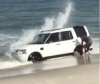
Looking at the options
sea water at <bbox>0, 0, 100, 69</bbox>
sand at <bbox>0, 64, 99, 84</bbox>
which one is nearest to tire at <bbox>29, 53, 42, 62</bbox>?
sea water at <bbox>0, 0, 100, 69</bbox>

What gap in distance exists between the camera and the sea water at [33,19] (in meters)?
28.2

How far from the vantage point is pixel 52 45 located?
22094 millimetres

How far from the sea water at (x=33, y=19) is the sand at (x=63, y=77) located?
14.1 feet

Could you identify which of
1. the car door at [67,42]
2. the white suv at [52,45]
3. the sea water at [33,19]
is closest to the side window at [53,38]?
the white suv at [52,45]

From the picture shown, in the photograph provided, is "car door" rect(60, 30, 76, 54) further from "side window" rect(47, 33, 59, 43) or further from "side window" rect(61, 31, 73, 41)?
"side window" rect(47, 33, 59, 43)

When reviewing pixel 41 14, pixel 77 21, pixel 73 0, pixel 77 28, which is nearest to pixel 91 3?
pixel 73 0

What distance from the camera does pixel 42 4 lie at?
5928 cm

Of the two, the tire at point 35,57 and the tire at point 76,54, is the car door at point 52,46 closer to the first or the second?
the tire at point 35,57

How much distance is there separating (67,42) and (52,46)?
77 cm

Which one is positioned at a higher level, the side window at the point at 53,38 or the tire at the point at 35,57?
the side window at the point at 53,38

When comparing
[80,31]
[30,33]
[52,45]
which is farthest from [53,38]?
[30,33]

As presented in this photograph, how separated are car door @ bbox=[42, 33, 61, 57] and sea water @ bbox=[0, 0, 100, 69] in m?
1.16

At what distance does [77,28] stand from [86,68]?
5.69 m

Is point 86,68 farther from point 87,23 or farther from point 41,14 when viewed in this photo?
point 41,14
